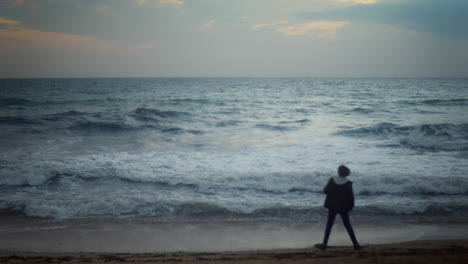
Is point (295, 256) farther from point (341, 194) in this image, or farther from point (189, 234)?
point (189, 234)

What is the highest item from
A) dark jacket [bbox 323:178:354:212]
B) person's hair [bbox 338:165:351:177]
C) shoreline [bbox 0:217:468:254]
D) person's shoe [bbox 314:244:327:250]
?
person's hair [bbox 338:165:351:177]

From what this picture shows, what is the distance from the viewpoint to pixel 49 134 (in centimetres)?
1938

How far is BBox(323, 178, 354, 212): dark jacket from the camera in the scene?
5628mm

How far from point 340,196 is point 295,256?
132cm

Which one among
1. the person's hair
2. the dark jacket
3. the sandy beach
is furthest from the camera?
the dark jacket

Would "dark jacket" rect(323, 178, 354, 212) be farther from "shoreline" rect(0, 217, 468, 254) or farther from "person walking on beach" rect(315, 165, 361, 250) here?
"shoreline" rect(0, 217, 468, 254)

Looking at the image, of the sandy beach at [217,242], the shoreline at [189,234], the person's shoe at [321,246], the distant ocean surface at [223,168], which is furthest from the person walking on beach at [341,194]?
the distant ocean surface at [223,168]

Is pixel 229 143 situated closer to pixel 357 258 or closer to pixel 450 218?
pixel 450 218

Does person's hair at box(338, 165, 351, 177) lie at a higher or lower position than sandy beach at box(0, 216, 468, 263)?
higher

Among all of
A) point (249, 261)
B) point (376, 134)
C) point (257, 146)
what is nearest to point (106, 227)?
point (249, 261)

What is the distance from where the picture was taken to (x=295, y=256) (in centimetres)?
540

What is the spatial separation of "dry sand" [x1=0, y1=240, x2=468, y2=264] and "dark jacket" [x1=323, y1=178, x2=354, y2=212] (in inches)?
31.0

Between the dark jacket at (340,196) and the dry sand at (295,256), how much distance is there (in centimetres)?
79

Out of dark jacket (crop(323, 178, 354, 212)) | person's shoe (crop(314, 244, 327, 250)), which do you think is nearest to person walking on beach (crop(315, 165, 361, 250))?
dark jacket (crop(323, 178, 354, 212))
